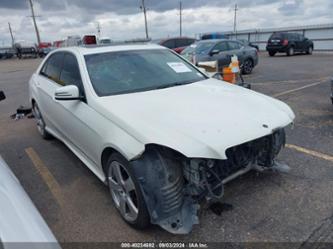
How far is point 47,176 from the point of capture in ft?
11.9

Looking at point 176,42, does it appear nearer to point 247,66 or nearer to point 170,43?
point 170,43

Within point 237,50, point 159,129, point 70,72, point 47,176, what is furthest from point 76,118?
point 237,50

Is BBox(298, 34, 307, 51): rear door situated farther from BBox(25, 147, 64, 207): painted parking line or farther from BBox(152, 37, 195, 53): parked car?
BBox(25, 147, 64, 207): painted parking line

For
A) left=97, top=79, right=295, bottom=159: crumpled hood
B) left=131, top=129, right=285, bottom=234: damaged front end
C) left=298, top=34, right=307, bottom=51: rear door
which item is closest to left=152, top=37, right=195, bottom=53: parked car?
left=298, top=34, right=307, bottom=51: rear door

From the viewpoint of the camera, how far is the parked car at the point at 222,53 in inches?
416

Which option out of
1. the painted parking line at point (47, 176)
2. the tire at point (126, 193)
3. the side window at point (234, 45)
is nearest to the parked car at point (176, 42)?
the side window at point (234, 45)

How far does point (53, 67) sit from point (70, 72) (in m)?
0.90

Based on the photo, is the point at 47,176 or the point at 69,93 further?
the point at 47,176

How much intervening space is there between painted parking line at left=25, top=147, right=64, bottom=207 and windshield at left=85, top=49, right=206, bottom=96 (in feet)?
4.19

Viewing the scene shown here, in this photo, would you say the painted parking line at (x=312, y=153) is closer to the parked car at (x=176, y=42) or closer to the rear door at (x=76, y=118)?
the rear door at (x=76, y=118)

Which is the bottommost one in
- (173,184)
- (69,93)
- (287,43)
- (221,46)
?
(287,43)

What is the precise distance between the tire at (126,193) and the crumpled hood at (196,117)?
34 centimetres

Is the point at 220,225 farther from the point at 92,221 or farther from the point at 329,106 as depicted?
the point at 329,106

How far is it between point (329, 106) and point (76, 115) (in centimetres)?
551
